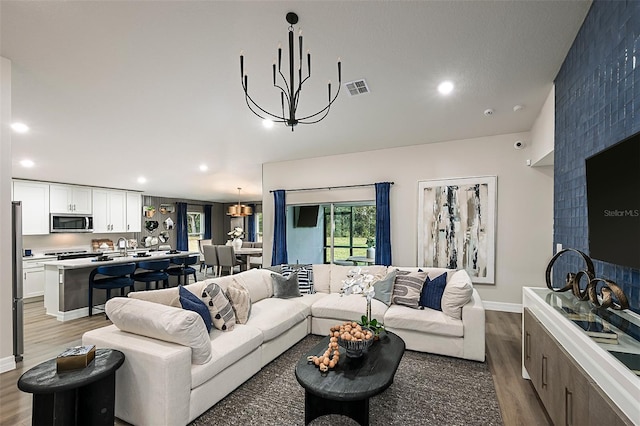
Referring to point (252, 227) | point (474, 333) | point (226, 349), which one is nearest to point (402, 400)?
point (474, 333)

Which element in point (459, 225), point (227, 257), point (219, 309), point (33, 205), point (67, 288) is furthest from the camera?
point (227, 257)

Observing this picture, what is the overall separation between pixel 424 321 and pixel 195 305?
2.32 metres

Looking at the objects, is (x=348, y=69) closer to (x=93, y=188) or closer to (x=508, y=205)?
(x=508, y=205)

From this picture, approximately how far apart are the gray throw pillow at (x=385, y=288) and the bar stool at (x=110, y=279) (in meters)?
3.99

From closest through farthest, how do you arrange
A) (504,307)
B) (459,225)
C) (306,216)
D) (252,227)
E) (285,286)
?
(285,286) < (504,307) < (459,225) < (306,216) < (252,227)

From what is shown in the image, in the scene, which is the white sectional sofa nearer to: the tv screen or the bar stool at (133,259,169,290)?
the bar stool at (133,259,169,290)

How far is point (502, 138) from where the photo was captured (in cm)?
488

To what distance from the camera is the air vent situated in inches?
121

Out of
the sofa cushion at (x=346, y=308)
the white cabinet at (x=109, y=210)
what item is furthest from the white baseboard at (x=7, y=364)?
the white cabinet at (x=109, y=210)

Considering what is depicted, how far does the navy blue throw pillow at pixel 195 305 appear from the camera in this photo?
2.58 meters

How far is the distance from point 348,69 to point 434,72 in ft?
2.70

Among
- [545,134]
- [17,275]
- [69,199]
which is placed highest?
[545,134]

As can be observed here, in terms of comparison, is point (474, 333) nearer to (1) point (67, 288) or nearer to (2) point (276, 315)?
(2) point (276, 315)

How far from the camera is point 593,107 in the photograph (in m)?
2.18
